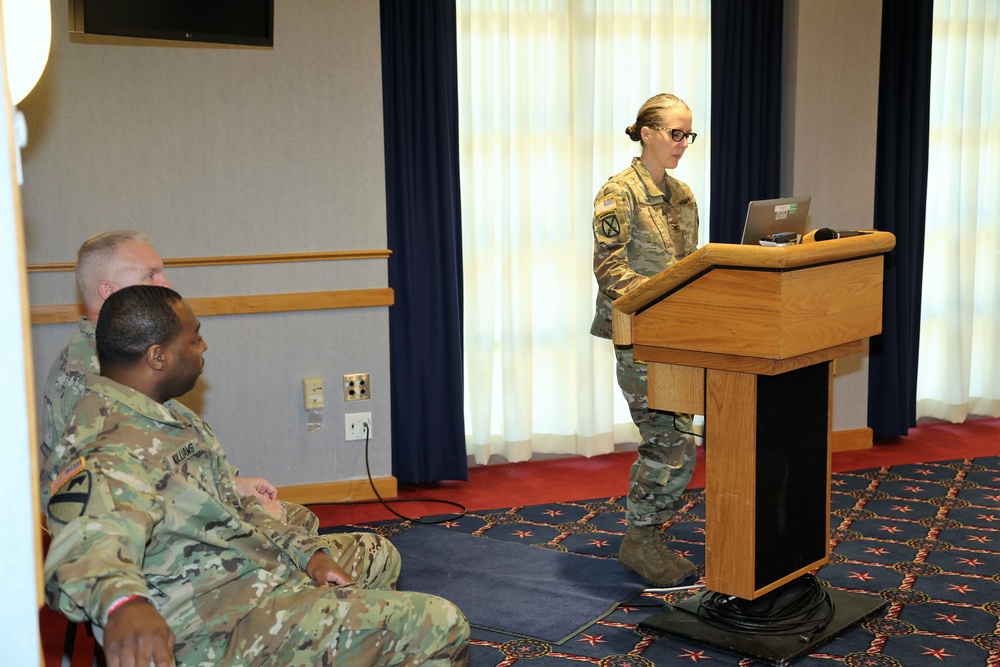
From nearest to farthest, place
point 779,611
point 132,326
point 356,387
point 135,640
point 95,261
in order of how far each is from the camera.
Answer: point 135,640, point 132,326, point 95,261, point 779,611, point 356,387

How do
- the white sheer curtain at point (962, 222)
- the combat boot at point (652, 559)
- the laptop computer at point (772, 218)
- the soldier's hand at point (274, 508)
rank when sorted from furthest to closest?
the white sheer curtain at point (962, 222) → the combat boot at point (652, 559) → the laptop computer at point (772, 218) → the soldier's hand at point (274, 508)

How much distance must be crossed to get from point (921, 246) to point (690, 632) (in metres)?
3.54

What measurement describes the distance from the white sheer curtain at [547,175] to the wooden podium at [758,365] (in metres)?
2.20

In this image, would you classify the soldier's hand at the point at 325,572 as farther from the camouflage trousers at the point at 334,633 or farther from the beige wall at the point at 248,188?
the beige wall at the point at 248,188

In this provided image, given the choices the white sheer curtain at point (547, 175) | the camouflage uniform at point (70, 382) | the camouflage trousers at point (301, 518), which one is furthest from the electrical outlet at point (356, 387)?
the camouflage uniform at point (70, 382)

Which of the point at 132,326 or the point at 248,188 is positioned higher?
the point at 248,188

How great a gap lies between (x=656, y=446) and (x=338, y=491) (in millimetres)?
1718

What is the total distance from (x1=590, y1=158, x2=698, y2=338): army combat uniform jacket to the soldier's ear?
1.70 m

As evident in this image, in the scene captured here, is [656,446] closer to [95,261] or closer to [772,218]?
[772,218]

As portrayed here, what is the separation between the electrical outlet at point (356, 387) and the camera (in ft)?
15.1

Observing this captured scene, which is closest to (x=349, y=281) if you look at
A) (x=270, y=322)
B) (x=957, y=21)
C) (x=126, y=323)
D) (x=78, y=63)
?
(x=270, y=322)

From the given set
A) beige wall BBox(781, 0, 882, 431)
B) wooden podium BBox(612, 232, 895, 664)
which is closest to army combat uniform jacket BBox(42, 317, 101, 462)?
wooden podium BBox(612, 232, 895, 664)

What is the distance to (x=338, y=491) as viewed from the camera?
4621 millimetres

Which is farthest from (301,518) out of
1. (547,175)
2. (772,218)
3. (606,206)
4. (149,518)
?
(547,175)
